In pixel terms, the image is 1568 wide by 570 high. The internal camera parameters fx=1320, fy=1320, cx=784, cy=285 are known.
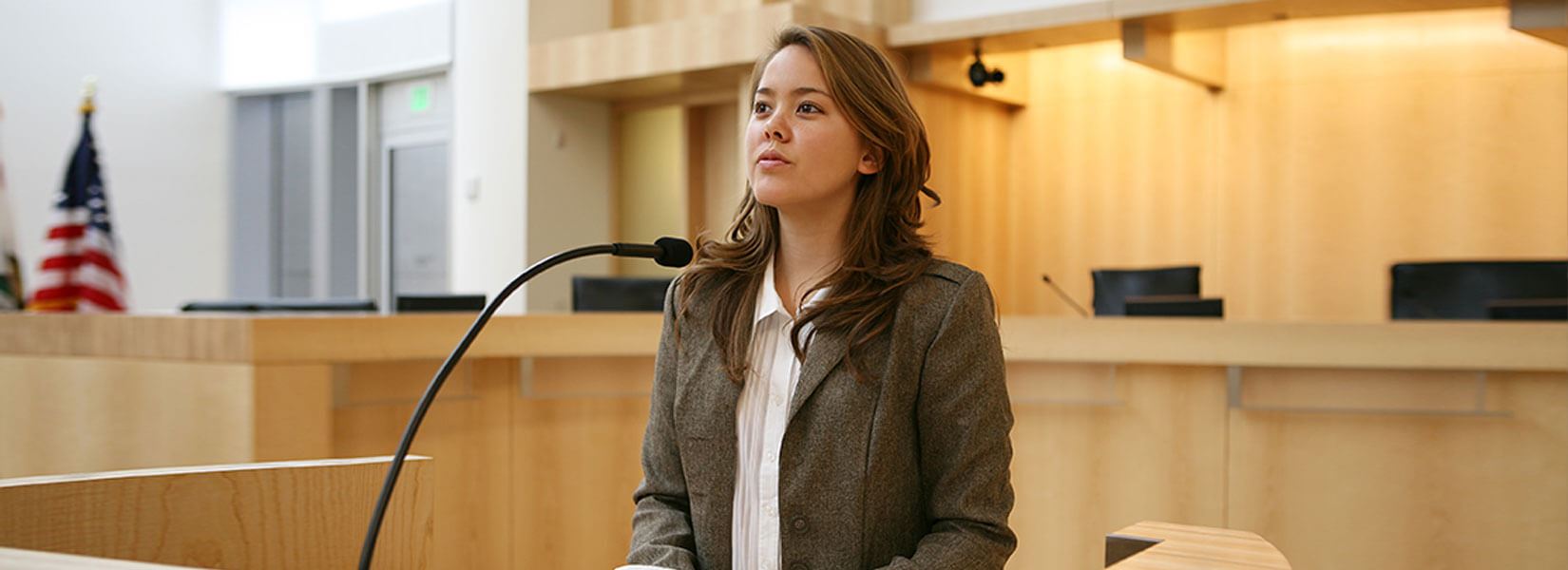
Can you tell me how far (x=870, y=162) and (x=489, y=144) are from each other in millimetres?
7664

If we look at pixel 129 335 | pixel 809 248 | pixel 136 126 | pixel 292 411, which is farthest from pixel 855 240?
pixel 136 126

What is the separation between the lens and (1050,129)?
8.77 metres

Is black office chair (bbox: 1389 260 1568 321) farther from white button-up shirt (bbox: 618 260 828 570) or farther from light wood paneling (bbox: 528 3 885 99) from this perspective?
white button-up shirt (bbox: 618 260 828 570)

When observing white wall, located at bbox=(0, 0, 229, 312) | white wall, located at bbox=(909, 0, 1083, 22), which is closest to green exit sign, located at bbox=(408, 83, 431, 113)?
white wall, located at bbox=(0, 0, 229, 312)

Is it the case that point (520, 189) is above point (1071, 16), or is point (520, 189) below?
below

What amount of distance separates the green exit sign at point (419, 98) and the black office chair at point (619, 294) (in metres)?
5.35

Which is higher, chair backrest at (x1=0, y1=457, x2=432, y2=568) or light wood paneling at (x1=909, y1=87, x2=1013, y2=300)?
A: light wood paneling at (x1=909, y1=87, x2=1013, y2=300)

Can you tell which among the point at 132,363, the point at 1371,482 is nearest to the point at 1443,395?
the point at 1371,482

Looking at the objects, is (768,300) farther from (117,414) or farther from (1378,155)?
(1378,155)

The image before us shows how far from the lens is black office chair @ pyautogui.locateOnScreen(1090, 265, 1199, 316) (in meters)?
5.59

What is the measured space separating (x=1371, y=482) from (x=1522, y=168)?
4564 mm

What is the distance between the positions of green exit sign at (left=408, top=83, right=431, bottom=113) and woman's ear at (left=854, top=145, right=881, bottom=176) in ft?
29.2

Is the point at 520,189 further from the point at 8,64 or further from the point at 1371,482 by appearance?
the point at 1371,482

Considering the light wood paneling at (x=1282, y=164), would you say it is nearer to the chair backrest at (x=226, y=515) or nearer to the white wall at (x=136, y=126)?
the chair backrest at (x=226, y=515)
